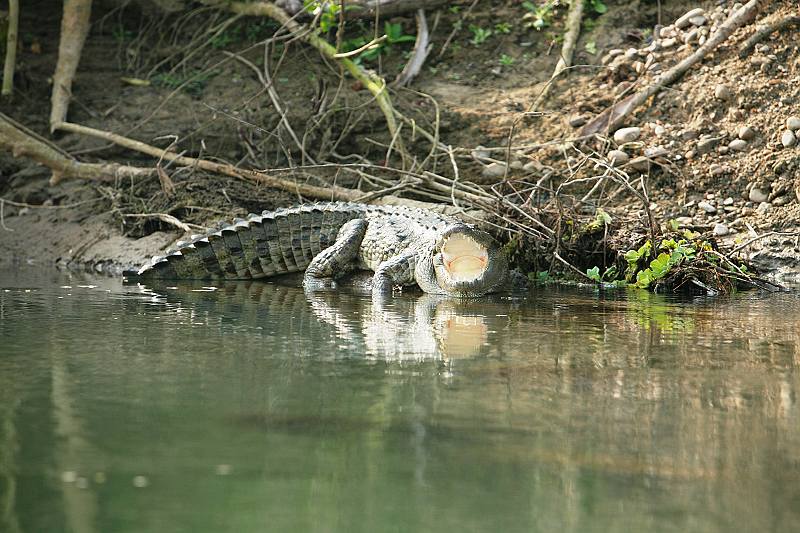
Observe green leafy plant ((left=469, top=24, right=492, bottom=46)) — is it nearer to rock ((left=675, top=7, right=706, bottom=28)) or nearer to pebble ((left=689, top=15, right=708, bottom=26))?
rock ((left=675, top=7, right=706, bottom=28))

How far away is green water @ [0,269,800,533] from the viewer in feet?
6.45

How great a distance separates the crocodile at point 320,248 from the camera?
260 inches

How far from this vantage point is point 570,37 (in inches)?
387

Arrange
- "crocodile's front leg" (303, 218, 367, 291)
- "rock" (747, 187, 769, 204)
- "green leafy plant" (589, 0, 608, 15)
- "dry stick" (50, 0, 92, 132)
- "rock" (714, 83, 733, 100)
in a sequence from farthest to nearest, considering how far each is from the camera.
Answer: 1. "dry stick" (50, 0, 92, 132)
2. "green leafy plant" (589, 0, 608, 15)
3. "rock" (714, 83, 733, 100)
4. "rock" (747, 187, 769, 204)
5. "crocodile's front leg" (303, 218, 367, 291)

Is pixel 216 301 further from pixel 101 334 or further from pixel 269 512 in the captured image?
pixel 269 512

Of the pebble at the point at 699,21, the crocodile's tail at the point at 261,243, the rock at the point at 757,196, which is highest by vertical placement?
the pebble at the point at 699,21

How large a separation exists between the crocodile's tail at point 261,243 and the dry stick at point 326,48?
1315mm

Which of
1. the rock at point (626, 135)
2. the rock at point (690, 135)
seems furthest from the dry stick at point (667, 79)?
the rock at point (690, 135)

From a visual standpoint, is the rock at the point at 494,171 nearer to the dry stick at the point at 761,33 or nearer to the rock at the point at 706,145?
the rock at the point at 706,145

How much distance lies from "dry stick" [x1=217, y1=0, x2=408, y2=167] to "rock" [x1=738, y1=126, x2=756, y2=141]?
8.70 feet

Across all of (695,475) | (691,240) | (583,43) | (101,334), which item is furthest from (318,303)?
(583,43)

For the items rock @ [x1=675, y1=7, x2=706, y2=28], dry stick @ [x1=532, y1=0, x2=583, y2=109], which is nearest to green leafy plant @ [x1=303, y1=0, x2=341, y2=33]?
dry stick @ [x1=532, y1=0, x2=583, y2=109]

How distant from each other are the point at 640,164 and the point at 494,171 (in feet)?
3.87

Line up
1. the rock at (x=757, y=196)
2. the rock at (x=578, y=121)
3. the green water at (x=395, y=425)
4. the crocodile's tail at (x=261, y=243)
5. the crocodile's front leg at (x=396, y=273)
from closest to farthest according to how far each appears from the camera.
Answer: the green water at (x=395, y=425) → the crocodile's front leg at (x=396, y=273) → the crocodile's tail at (x=261, y=243) → the rock at (x=757, y=196) → the rock at (x=578, y=121)
